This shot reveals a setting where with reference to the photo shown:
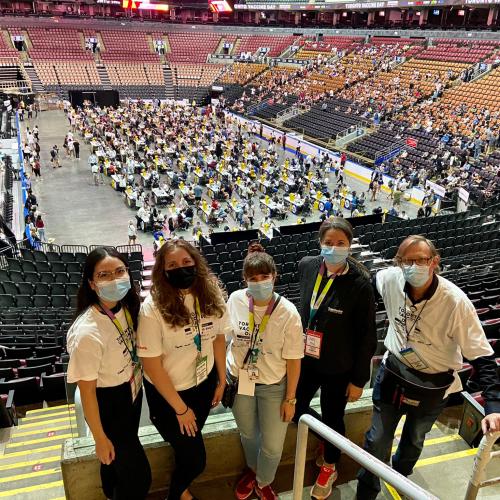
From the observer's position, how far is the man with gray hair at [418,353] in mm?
2867

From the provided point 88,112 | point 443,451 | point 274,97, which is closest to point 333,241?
point 443,451

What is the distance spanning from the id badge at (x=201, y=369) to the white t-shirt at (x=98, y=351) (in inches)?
15.9

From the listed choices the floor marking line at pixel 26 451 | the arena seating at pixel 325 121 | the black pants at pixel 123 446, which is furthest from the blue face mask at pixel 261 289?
the arena seating at pixel 325 121

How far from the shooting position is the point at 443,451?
385 centimetres

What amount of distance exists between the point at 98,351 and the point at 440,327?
207cm

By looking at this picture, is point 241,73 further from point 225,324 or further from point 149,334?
point 149,334

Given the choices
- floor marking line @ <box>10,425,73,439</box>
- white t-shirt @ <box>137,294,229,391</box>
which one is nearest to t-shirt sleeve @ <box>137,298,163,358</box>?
white t-shirt @ <box>137,294,229,391</box>

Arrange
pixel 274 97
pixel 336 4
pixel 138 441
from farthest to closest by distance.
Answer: pixel 336 4
pixel 274 97
pixel 138 441

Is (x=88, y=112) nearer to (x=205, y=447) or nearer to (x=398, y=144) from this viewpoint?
(x=398, y=144)

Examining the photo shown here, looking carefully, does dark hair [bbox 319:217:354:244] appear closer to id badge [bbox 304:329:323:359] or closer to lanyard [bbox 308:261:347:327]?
lanyard [bbox 308:261:347:327]

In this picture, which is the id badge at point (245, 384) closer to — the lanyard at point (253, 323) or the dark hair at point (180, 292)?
the lanyard at point (253, 323)

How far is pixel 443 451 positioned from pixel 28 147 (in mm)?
26003

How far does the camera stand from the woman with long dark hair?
8.59ft

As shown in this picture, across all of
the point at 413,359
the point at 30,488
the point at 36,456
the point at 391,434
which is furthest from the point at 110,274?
the point at 36,456
